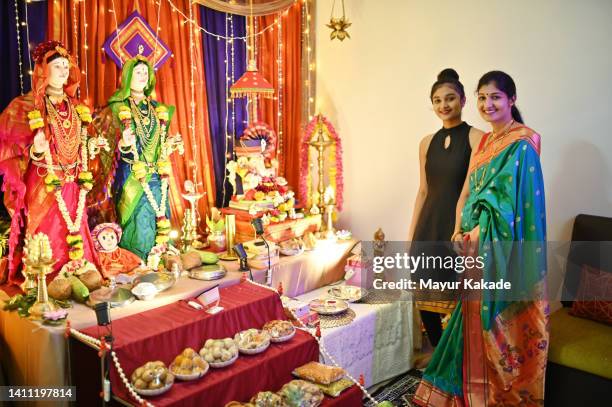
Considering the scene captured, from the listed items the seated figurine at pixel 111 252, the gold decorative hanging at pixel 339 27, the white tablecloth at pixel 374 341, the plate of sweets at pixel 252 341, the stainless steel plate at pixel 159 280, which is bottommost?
the white tablecloth at pixel 374 341

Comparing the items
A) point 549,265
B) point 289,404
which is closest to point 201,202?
point 289,404

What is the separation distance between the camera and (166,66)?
14.1 feet

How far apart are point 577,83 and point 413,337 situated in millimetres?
2189

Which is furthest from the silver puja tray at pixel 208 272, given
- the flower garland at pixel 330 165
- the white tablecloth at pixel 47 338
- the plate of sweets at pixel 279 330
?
the flower garland at pixel 330 165

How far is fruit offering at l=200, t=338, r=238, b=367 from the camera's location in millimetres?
2783

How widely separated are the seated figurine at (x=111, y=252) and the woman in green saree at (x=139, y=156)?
0.07 metres

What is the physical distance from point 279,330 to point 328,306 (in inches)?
27.7

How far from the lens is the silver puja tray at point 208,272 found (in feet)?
11.6

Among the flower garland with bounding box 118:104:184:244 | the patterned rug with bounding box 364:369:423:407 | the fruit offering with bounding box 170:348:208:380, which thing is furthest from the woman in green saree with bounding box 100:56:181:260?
the patterned rug with bounding box 364:369:423:407

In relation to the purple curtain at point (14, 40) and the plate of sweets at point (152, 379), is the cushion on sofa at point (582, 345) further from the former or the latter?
the purple curtain at point (14, 40)

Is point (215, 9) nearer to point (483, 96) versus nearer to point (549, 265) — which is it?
point (483, 96)

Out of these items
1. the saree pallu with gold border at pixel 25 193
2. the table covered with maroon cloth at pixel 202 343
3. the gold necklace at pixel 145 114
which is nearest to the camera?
the table covered with maroon cloth at pixel 202 343

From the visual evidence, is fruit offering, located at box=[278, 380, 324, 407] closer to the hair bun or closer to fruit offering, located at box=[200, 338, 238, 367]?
fruit offering, located at box=[200, 338, 238, 367]

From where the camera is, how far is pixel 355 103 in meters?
4.97
